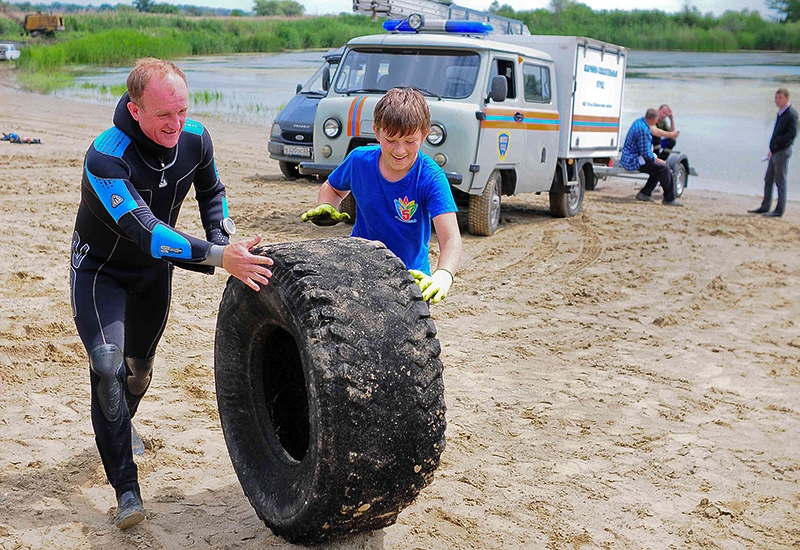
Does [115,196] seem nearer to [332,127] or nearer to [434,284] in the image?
[434,284]

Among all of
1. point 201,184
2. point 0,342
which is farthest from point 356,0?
point 201,184

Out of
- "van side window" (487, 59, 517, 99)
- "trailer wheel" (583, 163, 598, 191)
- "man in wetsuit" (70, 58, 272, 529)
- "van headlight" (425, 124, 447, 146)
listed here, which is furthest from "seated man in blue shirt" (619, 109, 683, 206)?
"man in wetsuit" (70, 58, 272, 529)

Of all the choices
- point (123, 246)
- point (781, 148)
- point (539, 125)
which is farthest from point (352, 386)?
A: point (781, 148)

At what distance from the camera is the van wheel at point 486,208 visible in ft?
31.6

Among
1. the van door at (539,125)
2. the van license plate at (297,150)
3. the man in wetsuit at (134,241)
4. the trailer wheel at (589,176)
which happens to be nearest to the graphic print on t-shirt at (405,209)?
the man in wetsuit at (134,241)

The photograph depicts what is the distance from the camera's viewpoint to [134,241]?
10.4ft

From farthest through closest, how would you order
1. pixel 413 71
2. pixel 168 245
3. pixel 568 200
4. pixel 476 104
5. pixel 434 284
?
pixel 568 200 < pixel 413 71 < pixel 476 104 < pixel 434 284 < pixel 168 245

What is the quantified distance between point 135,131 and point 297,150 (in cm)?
959

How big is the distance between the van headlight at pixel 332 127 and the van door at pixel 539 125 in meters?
2.32

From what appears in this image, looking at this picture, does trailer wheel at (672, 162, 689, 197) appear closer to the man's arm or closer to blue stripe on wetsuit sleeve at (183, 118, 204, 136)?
the man's arm

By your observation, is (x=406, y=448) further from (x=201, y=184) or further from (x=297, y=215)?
(x=297, y=215)

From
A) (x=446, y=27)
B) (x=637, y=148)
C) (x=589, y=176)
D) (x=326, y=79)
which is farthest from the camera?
(x=637, y=148)

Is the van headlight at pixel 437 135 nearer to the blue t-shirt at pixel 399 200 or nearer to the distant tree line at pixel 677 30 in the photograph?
the blue t-shirt at pixel 399 200

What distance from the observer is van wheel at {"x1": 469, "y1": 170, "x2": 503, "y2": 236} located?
380 inches
